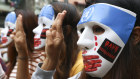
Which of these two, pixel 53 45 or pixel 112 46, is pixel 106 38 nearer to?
pixel 112 46

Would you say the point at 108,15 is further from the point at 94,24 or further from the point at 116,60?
the point at 116,60

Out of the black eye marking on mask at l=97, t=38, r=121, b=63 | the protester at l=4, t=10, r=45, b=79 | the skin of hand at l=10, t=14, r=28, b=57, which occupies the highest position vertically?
the black eye marking on mask at l=97, t=38, r=121, b=63

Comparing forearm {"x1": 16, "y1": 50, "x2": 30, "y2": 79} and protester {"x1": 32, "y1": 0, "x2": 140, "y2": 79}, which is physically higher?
protester {"x1": 32, "y1": 0, "x2": 140, "y2": 79}

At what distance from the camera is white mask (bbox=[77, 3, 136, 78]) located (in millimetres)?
1424

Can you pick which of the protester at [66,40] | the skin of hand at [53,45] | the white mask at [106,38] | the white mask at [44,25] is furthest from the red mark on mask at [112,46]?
the white mask at [44,25]

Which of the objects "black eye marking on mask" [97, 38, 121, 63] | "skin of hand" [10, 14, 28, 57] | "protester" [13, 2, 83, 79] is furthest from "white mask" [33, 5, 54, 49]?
"black eye marking on mask" [97, 38, 121, 63]

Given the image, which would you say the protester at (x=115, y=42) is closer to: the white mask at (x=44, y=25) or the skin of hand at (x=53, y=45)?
the skin of hand at (x=53, y=45)

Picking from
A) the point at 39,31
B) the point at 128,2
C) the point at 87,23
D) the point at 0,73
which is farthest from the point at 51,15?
the point at 128,2

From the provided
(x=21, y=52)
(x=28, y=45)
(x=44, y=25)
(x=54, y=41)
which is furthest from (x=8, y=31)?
(x=54, y=41)

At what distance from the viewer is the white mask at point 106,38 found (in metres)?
1.42

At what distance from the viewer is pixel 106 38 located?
144 cm

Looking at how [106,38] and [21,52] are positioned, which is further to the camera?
[21,52]

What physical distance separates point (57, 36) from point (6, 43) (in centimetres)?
228

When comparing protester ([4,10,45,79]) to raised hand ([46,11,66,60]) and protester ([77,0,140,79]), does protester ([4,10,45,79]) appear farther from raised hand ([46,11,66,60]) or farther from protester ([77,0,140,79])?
protester ([77,0,140,79])
